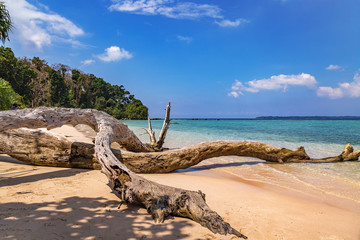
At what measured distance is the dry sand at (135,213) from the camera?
243 centimetres

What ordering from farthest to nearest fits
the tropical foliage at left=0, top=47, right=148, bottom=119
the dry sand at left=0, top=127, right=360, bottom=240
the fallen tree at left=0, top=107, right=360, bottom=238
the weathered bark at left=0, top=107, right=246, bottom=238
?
1. the tropical foliage at left=0, top=47, right=148, bottom=119
2. the fallen tree at left=0, top=107, right=360, bottom=238
3. the weathered bark at left=0, top=107, right=246, bottom=238
4. the dry sand at left=0, top=127, right=360, bottom=240

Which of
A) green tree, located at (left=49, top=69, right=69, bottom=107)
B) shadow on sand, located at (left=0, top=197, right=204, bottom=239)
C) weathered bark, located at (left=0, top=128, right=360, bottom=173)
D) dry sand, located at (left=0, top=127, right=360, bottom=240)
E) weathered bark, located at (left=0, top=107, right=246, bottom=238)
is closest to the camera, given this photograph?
shadow on sand, located at (left=0, top=197, right=204, bottom=239)

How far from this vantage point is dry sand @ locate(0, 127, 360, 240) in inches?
95.5

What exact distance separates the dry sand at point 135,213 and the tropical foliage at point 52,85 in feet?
93.0

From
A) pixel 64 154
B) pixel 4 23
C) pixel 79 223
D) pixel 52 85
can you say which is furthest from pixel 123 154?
pixel 52 85

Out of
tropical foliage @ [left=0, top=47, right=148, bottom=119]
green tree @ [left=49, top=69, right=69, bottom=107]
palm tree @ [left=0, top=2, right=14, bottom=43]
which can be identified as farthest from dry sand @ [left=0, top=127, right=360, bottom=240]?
green tree @ [left=49, top=69, right=69, bottom=107]

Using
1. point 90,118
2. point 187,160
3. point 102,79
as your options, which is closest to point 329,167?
point 187,160

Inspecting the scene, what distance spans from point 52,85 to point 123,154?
42.8 meters

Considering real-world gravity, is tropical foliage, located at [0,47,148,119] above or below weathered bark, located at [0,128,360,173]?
above

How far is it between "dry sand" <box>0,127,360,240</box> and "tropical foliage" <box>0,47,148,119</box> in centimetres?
2836

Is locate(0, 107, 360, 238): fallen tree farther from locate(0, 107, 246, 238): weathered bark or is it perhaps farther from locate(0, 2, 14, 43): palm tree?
locate(0, 2, 14, 43): palm tree

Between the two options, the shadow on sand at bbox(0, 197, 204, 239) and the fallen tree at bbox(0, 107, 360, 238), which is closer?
the shadow on sand at bbox(0, 197, 204, 239)

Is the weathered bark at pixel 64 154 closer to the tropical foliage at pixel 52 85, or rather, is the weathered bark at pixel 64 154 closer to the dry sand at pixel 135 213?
the dry sand at pixel 135 213

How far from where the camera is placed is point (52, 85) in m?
39.6
